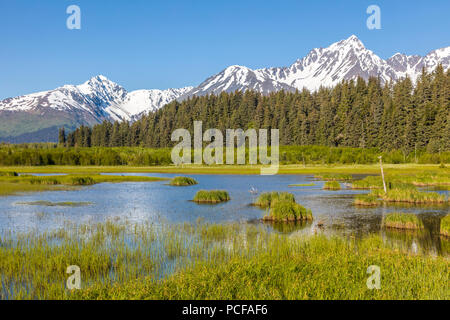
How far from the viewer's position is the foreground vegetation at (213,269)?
13984 millimetres

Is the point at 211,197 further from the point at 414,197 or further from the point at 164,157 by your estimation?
the point at 164,157

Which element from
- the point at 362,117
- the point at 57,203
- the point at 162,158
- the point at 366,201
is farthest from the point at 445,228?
the point at 362,117

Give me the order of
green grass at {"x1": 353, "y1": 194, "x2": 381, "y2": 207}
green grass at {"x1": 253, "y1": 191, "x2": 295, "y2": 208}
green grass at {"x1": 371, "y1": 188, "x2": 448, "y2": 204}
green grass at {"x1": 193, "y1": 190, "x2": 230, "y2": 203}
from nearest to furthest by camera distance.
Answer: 1. green grass at {"x1": 253, "y1": 191, "x2": 295, "y2": 208}
2. green grass at {"x1": 353, "y1": 194, "x2": 381, "y2": 207}
3. green grass at {"x1": 371, "y1": 188, "x2": 448, "y2": 204}
4. green grass at {"x1": 193, "y1": 190, "x2": 230, "y2": 203}

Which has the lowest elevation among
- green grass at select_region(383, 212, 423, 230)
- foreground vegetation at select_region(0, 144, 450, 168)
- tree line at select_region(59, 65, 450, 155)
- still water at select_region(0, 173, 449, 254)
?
still water at select_region(0, 173, 449, 254)

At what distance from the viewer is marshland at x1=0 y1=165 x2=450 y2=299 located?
1458 cm

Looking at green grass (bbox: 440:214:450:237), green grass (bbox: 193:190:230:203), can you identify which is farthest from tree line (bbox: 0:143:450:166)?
green grass (bbox: 440:214:450:237)

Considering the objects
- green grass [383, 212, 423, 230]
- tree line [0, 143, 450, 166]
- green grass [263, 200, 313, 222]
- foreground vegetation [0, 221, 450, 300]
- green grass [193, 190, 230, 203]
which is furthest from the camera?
tree line [0, 143, 450, 166]

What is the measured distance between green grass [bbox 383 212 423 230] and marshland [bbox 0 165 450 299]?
3.1 inches

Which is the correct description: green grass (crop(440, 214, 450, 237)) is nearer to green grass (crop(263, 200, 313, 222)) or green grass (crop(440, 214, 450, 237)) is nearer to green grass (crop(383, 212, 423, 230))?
green grass (crop(383, 212, 423, 230))

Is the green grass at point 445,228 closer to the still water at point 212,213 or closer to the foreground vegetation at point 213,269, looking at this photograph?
the still water at point 212,213

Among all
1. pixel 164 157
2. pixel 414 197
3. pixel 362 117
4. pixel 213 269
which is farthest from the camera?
pixel 362 117

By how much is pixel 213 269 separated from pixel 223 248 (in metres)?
4.60

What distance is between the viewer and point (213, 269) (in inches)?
669
